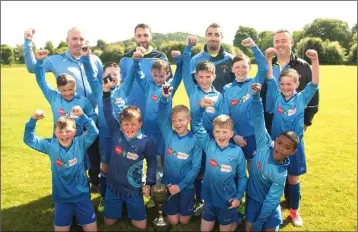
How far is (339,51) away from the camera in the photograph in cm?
5244

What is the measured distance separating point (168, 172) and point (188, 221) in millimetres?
833

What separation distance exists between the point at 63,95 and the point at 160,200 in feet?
6.89

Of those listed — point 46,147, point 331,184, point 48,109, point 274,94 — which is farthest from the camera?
point 48,109

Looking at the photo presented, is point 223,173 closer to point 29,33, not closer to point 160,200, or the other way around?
point 160,200

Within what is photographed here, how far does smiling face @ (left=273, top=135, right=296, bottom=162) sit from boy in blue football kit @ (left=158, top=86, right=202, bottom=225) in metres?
1.07

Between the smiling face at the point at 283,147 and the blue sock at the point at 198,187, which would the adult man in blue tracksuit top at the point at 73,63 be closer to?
the blue sock at the point at 198,187

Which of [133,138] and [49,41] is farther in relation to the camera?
[49,41]

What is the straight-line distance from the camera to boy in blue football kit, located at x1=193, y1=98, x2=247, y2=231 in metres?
4.38

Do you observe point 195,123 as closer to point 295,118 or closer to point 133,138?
point 133,138

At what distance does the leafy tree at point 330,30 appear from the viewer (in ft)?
233

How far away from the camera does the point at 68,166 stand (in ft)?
14.5

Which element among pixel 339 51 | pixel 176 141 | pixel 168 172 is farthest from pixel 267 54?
pixel 339 51

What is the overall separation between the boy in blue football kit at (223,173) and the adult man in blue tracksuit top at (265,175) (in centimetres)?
18

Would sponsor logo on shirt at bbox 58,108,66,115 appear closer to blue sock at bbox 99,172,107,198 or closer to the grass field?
blue sock at bbox 99,172,107,198
